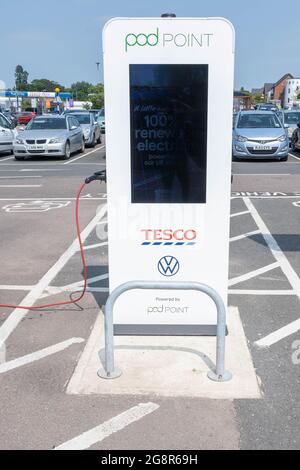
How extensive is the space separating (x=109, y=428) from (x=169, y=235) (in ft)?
5.20

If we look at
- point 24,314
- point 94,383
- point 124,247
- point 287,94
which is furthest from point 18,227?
point 287,94

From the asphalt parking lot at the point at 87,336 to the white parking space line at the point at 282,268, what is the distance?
0.01m

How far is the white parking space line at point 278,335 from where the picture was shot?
4148 mm

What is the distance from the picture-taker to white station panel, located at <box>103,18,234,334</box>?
3.61 m

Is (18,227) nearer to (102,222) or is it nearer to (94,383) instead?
(102,222)

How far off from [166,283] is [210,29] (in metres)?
1.86

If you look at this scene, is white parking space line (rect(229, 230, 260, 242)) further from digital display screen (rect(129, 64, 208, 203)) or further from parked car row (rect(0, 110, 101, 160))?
parked car row (rect(0, 110, 101, 160))

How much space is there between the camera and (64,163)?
1741 cm

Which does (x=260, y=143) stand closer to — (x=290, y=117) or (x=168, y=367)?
(x=290, y=117)

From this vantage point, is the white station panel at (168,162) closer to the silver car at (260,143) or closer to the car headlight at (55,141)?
the silver car at (260,143)

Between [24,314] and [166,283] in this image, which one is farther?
[24,314]

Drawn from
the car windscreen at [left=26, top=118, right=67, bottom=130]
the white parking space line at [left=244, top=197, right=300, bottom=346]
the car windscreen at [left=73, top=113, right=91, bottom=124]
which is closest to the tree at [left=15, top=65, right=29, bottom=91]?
the car windscreen at [left=73, top=113, right=91, bottom=124]

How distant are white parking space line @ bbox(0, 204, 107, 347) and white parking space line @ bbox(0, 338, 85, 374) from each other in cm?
39

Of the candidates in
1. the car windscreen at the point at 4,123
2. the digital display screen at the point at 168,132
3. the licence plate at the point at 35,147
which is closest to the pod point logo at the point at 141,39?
the digital display screen at the point at 168,132
